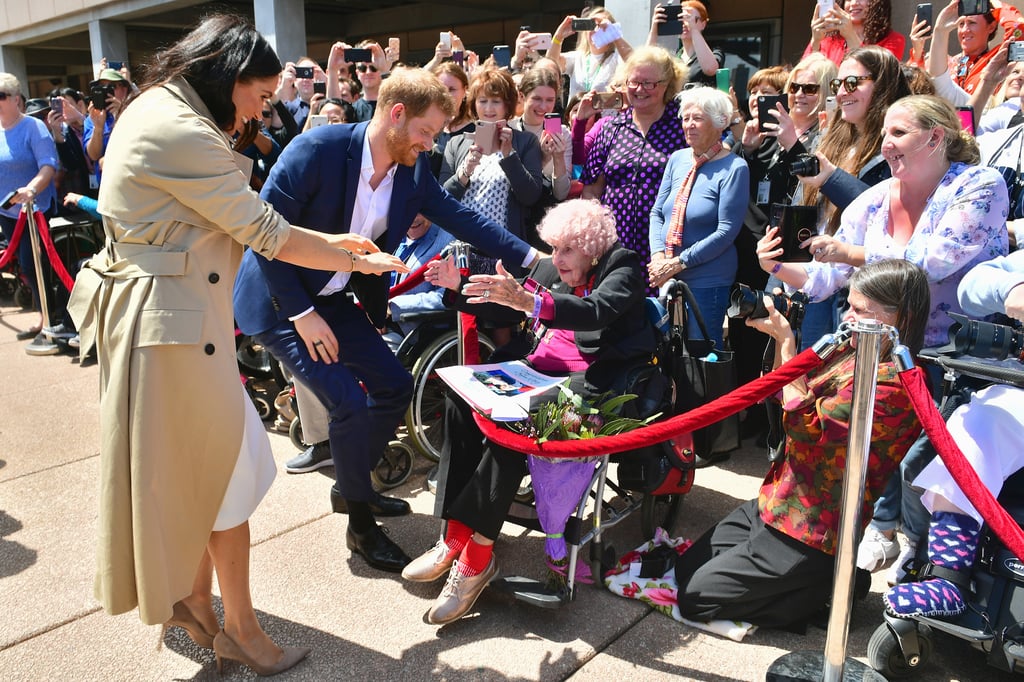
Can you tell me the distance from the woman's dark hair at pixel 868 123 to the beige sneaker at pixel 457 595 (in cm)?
232

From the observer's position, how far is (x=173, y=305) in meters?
2.23

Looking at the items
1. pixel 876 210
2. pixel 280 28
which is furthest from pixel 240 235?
pixel 280 28

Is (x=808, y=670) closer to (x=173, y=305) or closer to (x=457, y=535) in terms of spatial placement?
(x=457, y=535)

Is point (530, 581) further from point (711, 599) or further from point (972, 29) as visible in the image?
point (972, 29)

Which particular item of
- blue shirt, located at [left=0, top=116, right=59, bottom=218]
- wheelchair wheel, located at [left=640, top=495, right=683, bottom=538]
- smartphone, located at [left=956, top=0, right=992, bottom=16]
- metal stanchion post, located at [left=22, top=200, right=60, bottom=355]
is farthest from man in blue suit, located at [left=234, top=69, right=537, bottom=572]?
blue shirt, located at [left=0, top=116, right=59, bottom=218]

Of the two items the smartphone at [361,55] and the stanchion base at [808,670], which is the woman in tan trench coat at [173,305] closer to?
the stanchion base at [808,670]

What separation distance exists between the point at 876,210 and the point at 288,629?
2.78 metres

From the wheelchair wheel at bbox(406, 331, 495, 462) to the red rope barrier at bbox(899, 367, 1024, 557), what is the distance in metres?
2.31

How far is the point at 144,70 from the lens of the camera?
242cm

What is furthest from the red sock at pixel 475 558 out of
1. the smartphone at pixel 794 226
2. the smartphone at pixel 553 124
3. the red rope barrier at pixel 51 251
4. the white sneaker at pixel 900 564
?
the red rope barrier at pixel 51 251

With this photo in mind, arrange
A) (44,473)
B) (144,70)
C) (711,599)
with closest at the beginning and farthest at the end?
(144,70) → (711,599) → (44,473)

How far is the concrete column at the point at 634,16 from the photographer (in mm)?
7379

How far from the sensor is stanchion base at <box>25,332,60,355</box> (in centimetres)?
640

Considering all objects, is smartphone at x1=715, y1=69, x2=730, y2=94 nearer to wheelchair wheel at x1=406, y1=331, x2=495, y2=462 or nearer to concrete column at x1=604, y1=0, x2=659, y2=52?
wheelchair wheel at x1=406, y1=331, x2=495, y2=462
